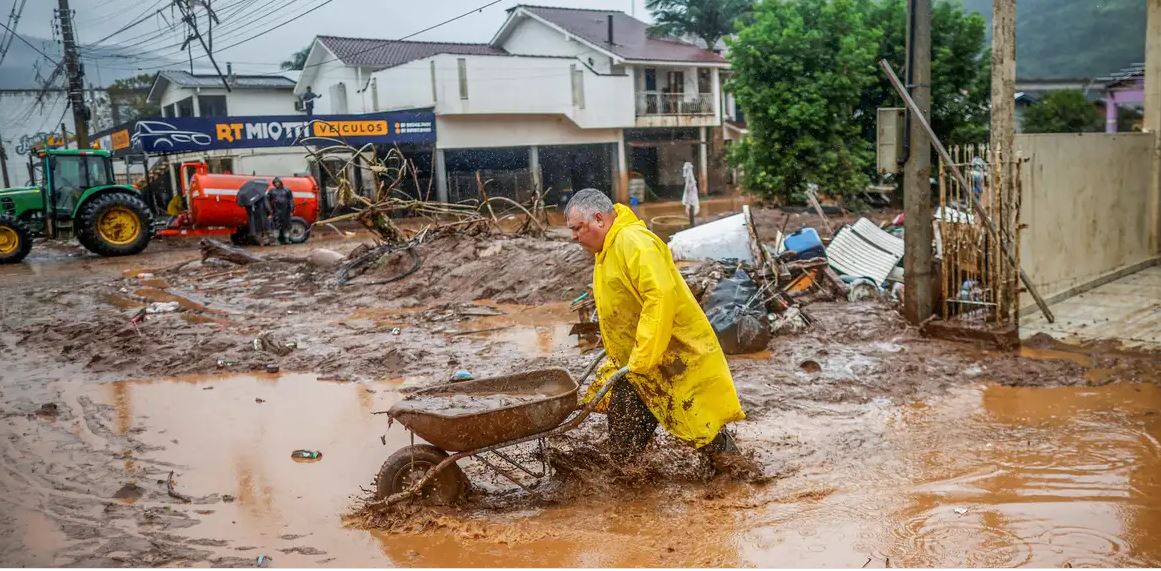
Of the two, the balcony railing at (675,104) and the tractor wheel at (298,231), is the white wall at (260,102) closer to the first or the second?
the balcony railing at (675,104)

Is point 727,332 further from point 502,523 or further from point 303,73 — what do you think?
point 303,73

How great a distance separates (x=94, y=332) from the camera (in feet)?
32.5

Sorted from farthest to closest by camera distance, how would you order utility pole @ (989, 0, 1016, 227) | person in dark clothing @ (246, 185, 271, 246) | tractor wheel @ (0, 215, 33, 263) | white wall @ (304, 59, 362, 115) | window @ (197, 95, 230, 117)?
window @ (197, 95, 230, 117) → white wall @ (304, 59, 362, 115) → person in dark clothing @ (246, 185, 271, 246) → tractor wheel @ (0, 215, 33, 263) → utility pole @ (989, 0, 1016, 227)

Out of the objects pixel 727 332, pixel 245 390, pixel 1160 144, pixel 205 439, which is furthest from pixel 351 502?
pixel 1160 144

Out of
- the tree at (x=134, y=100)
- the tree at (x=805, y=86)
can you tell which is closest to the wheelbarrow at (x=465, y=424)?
the tree at (x=805, y=86)

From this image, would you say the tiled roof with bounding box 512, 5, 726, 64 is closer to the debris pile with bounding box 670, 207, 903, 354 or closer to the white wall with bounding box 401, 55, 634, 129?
the white wall with bounding box 401, 55, 634, 129

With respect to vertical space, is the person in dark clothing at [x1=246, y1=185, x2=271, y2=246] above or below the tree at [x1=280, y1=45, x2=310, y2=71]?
below

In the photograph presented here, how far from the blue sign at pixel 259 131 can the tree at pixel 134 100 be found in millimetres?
12796

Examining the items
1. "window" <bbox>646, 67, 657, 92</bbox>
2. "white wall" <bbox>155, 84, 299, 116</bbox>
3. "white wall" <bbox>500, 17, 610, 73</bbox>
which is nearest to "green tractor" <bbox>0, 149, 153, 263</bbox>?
"white wall" <bbox>155, 84, 299, 116</bbox>

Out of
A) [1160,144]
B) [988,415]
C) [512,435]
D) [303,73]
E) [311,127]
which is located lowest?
[988,415]

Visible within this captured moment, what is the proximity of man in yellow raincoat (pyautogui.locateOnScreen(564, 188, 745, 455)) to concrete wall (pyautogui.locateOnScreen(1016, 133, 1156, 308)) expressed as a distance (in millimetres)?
5386

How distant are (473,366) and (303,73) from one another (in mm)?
28383

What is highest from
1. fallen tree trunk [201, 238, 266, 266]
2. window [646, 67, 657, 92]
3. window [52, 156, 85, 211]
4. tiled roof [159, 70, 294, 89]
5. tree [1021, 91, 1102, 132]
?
tiled roof [159, 70, 294, 89]

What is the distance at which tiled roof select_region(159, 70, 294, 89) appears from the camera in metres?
31.8
